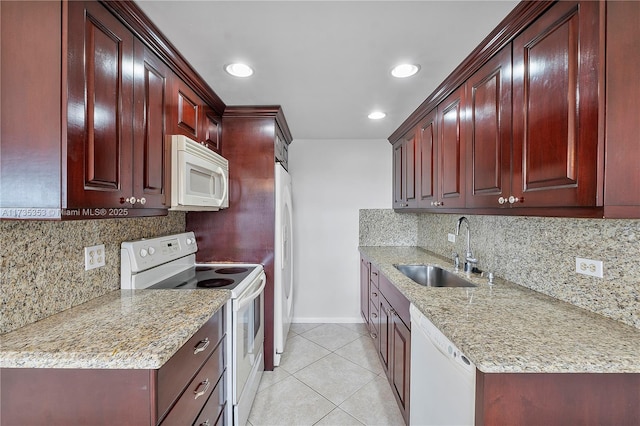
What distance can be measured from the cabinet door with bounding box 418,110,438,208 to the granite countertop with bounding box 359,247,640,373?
88cm

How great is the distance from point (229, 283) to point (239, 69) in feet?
4.44

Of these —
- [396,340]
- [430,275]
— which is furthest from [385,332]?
[430,275]

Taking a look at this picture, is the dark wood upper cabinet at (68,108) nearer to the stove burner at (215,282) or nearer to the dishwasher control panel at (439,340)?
the stove burner at (215,282)

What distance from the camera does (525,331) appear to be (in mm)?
1065

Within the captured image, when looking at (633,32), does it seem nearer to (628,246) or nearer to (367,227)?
(628,246)

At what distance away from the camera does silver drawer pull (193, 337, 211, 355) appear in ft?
4.06

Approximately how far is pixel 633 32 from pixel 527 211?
0.66 m

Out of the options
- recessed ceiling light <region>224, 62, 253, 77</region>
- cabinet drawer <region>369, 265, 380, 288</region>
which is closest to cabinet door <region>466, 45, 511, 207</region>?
cabinet drawer <region>369, 265, 380, 288</region>

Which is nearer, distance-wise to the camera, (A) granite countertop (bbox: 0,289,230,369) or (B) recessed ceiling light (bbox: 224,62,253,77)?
(A) granite countertop (bbox: 0,289,230,369)

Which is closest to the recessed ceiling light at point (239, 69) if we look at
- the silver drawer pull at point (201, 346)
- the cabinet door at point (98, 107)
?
the cabinet door at point (98, 107)

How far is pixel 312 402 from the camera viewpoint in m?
2.13

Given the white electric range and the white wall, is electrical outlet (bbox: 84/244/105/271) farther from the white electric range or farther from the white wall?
the white wall

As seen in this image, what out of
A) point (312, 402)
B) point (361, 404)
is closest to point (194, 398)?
point (312, 402)

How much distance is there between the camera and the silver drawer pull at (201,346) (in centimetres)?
124
